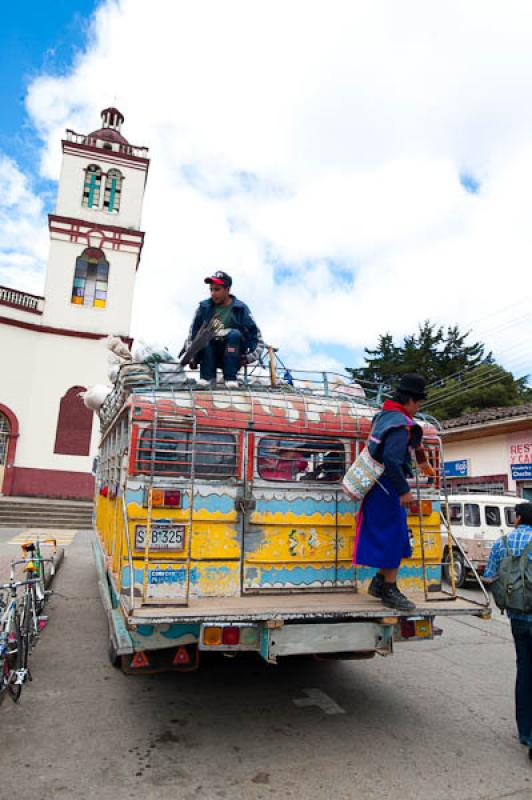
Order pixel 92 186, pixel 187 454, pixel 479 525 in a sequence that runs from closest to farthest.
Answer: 1. pixel 187 454
2. pixel 479 525
3. pixel 92 186

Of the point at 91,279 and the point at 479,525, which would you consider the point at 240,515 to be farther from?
the point at 91,279

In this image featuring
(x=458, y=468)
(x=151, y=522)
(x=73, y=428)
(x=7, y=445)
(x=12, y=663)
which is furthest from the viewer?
(x=73, y=428)

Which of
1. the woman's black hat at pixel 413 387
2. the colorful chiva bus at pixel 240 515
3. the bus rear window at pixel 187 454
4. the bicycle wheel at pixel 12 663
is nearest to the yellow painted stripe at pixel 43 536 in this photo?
the bicycle wheel at pixel 12 663

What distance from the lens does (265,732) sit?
4020mm

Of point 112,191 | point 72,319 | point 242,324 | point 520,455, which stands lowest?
point 242,324

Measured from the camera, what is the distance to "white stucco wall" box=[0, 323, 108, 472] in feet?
72.2

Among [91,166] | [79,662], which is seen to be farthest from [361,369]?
[79,662]

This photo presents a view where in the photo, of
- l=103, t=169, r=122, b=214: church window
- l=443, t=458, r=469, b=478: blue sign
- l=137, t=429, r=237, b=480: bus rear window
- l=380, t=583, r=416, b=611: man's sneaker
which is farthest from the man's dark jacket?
l=103, t=169, r=122, b=214: church window

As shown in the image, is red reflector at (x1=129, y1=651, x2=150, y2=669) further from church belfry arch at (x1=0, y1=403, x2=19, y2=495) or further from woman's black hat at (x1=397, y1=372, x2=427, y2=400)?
church belfry arch at (x1=0, y1=403, x2=19, y2=495)

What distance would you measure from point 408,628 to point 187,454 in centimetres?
211

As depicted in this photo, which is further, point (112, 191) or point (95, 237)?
point (112, 191)

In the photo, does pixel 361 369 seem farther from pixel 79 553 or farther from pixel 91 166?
pixel 79 553

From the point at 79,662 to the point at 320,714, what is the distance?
8.79 feet

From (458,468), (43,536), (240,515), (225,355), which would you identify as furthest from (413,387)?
(458,468)
